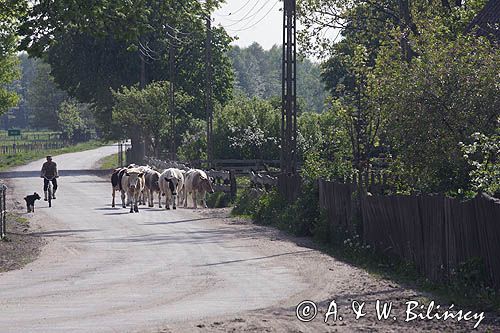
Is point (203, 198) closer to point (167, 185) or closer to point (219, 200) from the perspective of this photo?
point (219, 200)

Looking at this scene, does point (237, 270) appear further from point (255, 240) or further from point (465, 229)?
point (255, 240)

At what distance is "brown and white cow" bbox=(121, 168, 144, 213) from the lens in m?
35.7

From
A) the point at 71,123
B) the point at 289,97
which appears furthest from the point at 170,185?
the point at 71,123

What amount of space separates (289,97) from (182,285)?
572 inches

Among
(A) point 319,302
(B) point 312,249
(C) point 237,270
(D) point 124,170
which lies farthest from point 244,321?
(D) point 124,170

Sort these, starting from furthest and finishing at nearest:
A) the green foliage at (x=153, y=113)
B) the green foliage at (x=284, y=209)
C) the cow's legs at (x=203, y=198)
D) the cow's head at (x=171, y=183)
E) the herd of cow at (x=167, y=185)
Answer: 1. the green foliage at (x=153, y=113)
2. the cow's legs at (x=203, y=198)
3. the cow's head at (x=171, y=183)
4. the herd of cow at (x=167, y=185)
5. the green foliage at (x=284, y=209)

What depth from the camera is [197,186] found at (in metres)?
39.7

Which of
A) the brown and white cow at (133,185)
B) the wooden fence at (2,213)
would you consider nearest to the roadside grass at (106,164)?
the brown and white cow at (133,185)

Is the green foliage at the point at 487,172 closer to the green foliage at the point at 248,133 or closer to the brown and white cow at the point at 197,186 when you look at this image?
the brown and white cow at the point at 197,186

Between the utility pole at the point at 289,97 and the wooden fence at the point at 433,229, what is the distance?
7.91 meters

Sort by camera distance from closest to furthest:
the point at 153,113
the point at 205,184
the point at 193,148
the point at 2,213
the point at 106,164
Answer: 1. the point at 2,213
2. the point at 205,184
3. the point at 193,148
4. the point at 153,113
5. the point at 106,164

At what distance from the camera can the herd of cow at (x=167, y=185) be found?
124 feet

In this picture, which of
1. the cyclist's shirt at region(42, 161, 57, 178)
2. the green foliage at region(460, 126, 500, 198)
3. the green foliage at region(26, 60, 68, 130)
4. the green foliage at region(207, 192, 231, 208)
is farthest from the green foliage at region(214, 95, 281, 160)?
the green foliage at region(26, 60, 68, 130)

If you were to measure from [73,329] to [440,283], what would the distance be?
6.12 meters
